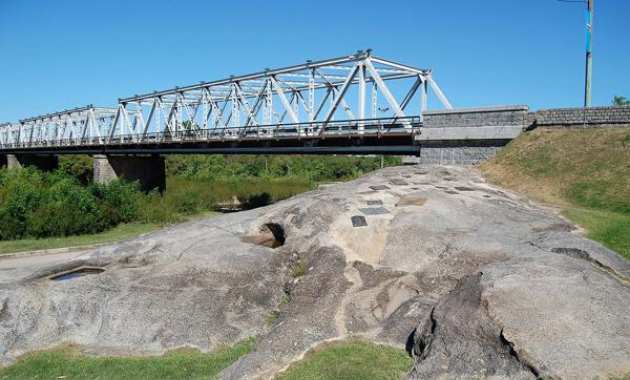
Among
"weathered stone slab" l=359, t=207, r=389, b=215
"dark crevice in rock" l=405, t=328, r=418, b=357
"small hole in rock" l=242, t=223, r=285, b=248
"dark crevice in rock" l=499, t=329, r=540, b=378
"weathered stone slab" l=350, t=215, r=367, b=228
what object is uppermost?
"weathered stone slab" l=359, t=207, r=389, b=215

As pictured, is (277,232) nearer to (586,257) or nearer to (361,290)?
(361,290)

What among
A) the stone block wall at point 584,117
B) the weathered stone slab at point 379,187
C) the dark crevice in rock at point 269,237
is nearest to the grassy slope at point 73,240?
the dark crevice in rock at point 269,237

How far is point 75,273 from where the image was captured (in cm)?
1413

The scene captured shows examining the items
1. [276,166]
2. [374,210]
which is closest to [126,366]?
[374,210]

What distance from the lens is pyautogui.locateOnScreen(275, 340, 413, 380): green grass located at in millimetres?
8742

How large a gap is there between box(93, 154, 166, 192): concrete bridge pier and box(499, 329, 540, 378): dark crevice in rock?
5738cm

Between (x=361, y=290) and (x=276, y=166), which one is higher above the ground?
(x=276, y=166)

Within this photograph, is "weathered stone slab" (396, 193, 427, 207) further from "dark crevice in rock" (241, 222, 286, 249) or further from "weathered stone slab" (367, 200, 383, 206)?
"dark crevice in rock" (241, 222, 286, 249)

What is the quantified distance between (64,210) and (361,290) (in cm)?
2920

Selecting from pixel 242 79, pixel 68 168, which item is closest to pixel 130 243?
pixel 242 79

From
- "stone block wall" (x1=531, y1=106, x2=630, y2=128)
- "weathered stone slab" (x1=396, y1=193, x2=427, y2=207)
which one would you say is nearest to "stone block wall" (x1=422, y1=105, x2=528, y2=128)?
"stone block wall" (x1=531, y1=106, x2=630, y2=128)

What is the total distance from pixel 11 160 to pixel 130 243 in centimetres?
9621

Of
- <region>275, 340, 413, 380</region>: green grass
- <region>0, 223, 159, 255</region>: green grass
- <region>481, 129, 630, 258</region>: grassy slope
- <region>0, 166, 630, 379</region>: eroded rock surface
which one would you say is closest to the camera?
<region>0, 166, 630, 379</region>: eroded rock surface

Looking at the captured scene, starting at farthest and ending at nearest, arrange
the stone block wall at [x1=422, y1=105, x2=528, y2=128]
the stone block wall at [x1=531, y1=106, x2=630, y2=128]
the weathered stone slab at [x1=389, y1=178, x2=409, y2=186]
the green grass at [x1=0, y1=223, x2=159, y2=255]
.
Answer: the green grass at [x1=0, y1=223, x2=159, y2=255]
the stone block wall at [x1=422, y1=105, x2=528, y2=128]
the stone block wall at [x1=531, y1=106, x2=630, y2=128]
the weathered stone slab at [x1=389, y1=178, x2=409, y2=186]
